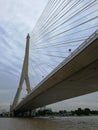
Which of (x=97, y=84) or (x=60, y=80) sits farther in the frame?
(x=97, y=84)

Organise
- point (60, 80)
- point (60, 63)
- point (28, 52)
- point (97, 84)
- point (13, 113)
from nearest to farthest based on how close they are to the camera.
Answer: point (60, 63)
point (60, 80)
point (97, 84)
point (28, 52)
point (13, 113)

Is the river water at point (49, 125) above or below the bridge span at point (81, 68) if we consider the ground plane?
below

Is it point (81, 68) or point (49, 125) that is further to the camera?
point (49, 125)

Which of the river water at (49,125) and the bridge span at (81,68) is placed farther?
the river water at (49,125)

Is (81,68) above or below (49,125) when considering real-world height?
above

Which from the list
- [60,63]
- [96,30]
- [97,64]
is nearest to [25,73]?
[60,63]

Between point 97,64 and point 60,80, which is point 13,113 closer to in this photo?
point 60,80

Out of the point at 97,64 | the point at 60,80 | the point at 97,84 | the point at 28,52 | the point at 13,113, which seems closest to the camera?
the point at 97,64

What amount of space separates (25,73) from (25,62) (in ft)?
6.09

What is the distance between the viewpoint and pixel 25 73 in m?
41.5

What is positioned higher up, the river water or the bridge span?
the bridge span

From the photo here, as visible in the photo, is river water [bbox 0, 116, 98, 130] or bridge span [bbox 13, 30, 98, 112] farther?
river water [bbox 0, 116, 98, 130]

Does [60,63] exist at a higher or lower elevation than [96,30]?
higher

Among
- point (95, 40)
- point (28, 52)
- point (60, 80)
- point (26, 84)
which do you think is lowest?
point (95, 40)
